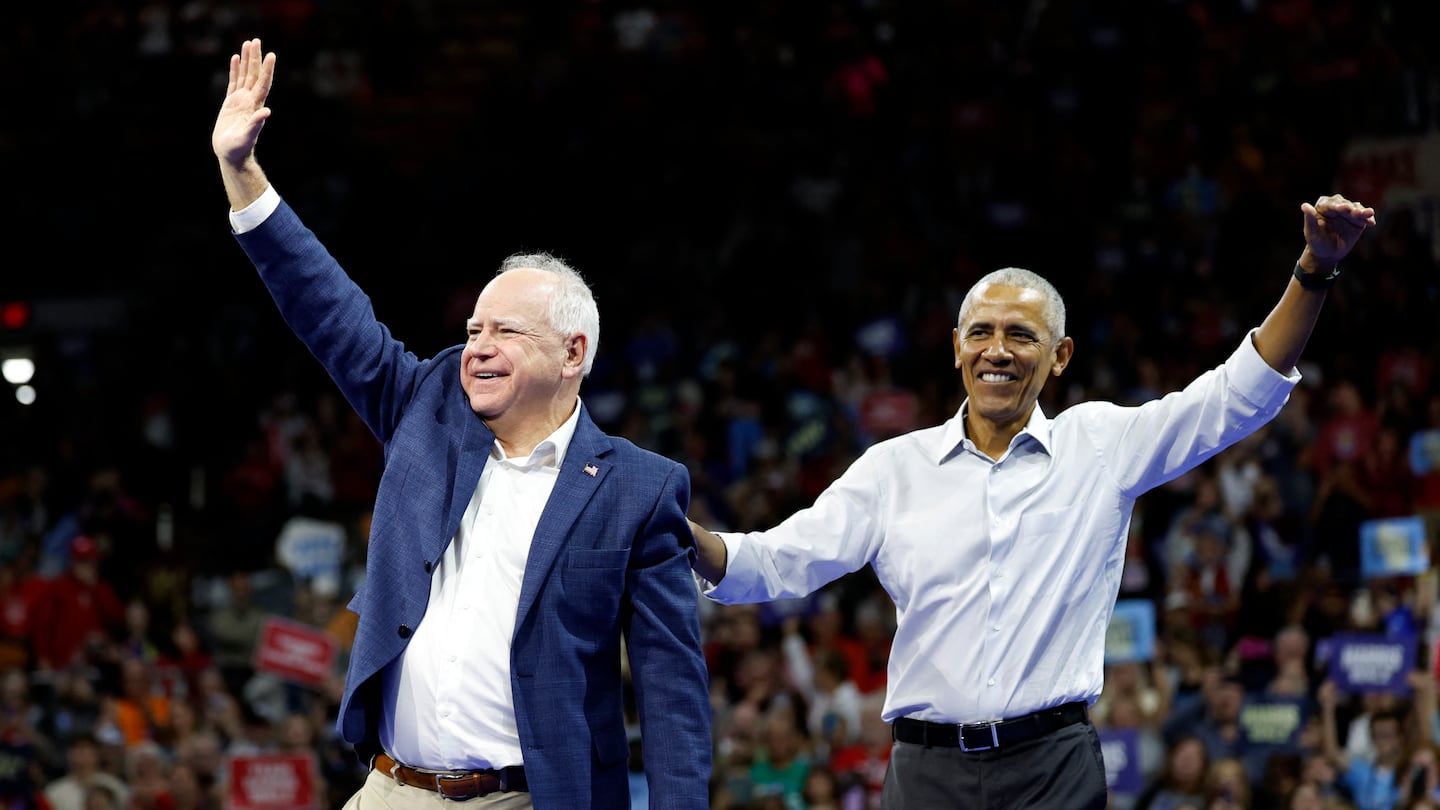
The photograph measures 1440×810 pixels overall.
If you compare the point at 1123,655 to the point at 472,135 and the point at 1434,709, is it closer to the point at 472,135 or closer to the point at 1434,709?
the point at 1434,709

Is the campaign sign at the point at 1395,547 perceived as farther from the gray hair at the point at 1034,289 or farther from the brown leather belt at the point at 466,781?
the brown leather belt at the point at 466,781

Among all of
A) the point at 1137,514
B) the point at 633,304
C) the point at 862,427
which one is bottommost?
the point at 1137,514

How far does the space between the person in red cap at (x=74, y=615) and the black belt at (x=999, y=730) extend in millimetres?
7406

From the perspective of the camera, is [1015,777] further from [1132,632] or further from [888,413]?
[888,413]

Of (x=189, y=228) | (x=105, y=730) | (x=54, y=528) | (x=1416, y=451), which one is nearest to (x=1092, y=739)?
(x=1416, y=451)

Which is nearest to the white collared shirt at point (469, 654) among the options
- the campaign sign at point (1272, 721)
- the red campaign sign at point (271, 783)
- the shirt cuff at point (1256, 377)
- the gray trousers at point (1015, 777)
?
the gray trousers at point (1015, 777)

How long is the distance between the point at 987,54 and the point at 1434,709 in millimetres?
7618

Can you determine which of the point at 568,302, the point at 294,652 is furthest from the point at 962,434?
the point at 294,652

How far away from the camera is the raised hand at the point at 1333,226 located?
360cm

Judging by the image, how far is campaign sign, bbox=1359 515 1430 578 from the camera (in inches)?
318

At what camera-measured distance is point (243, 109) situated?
3.40 meters

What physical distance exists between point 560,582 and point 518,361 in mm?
426

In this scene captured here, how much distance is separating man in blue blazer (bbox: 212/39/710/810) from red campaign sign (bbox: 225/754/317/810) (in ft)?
16.7

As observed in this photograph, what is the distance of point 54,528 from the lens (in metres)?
11.6
